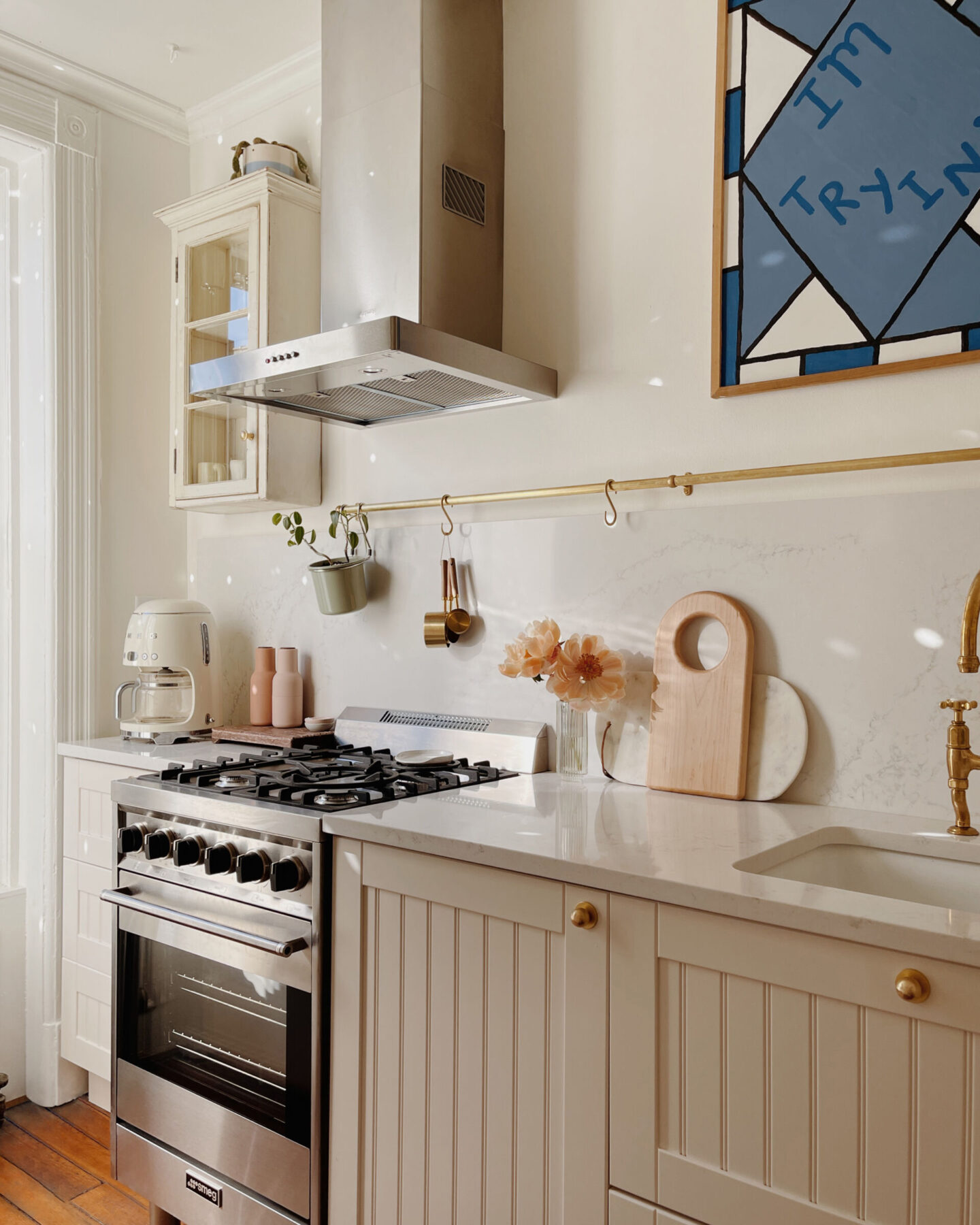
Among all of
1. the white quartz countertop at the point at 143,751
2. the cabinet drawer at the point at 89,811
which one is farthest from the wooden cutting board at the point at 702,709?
the cabinet drawer at the point at 89,811

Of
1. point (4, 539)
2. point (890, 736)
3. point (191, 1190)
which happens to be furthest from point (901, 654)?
point (4, 539)

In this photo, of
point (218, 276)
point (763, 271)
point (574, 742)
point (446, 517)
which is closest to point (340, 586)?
point (446, 517)

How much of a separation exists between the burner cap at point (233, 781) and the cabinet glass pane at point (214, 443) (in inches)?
37.0

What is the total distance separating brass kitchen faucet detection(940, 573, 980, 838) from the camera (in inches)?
57.1

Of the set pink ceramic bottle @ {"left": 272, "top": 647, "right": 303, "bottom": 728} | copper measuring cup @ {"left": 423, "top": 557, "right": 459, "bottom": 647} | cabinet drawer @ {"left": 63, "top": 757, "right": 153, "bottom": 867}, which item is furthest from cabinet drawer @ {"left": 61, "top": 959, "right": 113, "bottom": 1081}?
copper measuring cup @ {"left": 423, "top": 557, "right": 459, "bottom": 647}

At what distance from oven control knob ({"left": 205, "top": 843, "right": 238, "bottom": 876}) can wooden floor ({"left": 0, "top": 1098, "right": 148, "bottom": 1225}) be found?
0.91 metres

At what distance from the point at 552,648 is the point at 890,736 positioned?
653mm

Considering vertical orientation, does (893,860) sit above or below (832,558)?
below

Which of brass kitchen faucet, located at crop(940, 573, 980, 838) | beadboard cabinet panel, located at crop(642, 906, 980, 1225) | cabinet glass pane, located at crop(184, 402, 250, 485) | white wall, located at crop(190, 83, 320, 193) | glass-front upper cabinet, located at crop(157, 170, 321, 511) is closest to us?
beadboard cabinet panel, located at crop(642, 906, 980, 1225)

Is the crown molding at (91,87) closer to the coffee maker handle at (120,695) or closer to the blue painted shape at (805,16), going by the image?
the coffee maker handle at (120,695)

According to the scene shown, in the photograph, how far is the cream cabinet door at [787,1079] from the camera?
1026 mm

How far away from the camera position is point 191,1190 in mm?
1884

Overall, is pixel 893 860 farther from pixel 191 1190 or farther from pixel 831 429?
Answer: pixel 191 1190

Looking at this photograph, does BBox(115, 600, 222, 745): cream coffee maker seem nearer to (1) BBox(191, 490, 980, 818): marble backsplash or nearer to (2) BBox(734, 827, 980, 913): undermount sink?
(1) BBox(191, 490, 980, 818): marble backsplash
